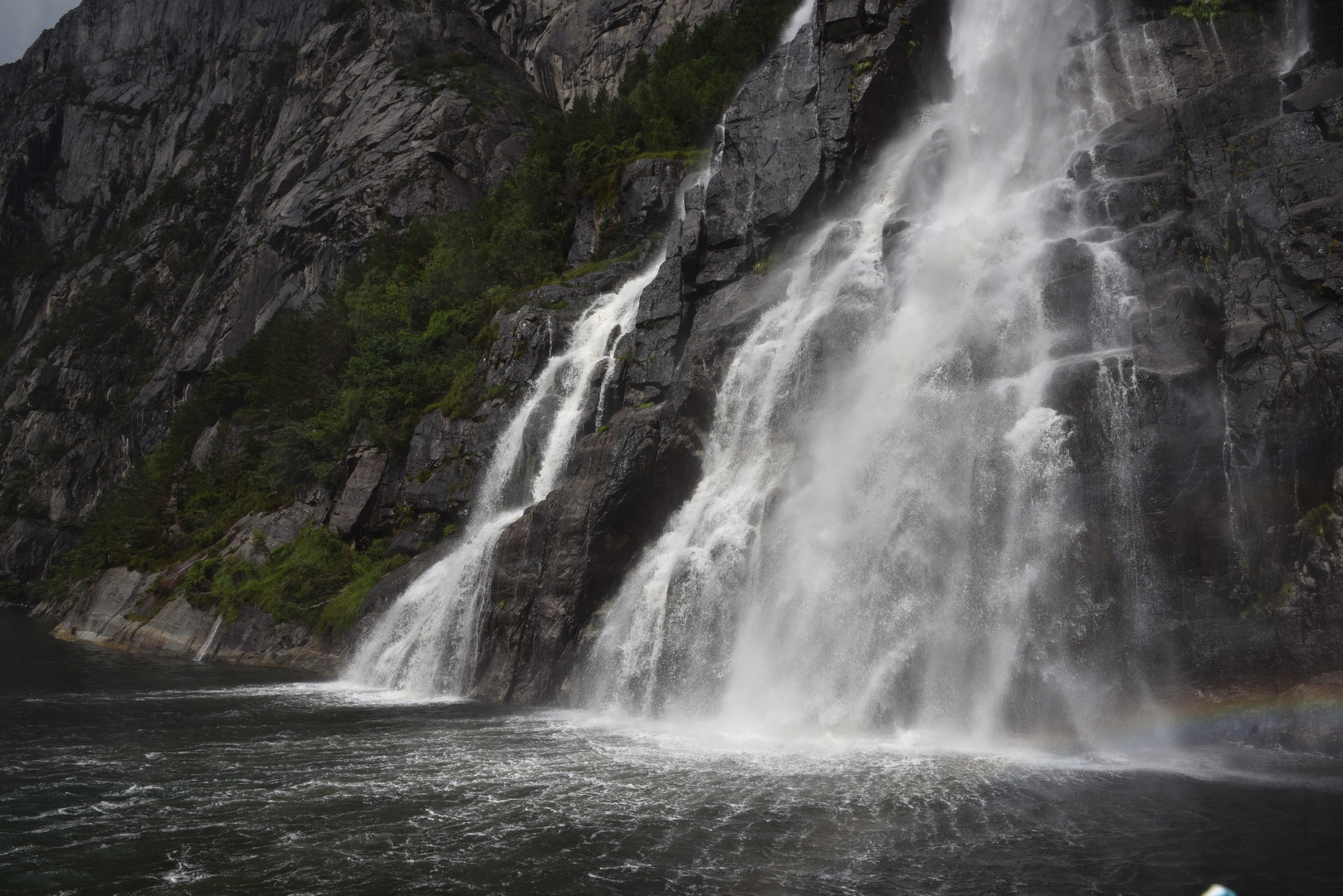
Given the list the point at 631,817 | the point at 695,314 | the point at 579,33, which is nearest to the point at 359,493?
the point at 695,314

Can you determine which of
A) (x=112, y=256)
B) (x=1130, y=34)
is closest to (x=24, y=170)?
(x=112, y=256)

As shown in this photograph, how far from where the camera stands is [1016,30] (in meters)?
30.4

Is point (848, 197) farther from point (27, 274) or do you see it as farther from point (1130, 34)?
point (27, 274)

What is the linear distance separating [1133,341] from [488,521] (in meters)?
19.1

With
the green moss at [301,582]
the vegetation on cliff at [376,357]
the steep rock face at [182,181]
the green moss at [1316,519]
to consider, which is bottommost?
the green moss at [301,582]

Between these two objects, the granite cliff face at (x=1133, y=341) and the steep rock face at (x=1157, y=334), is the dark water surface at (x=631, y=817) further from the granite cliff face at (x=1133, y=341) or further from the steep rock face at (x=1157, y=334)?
the granite cliff face at (x=1133, y=341)

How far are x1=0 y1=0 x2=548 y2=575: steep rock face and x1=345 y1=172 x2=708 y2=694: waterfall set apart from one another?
32.3m

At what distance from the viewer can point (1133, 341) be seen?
1605cm

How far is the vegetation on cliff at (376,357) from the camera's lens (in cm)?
3297

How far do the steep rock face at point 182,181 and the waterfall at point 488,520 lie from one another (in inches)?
1271

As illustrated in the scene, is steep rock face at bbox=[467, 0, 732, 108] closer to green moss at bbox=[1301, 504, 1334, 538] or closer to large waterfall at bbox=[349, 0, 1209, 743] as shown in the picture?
large waterfall at bbox=[349, 0, 1209, 743]

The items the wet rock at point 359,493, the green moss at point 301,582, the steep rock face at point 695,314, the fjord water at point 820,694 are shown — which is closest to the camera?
the fjord water at point 820,694

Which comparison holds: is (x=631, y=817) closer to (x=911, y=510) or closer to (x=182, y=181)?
(x=911, y=510)

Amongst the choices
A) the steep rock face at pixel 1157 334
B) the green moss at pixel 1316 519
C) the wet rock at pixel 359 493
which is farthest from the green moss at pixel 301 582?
the green moss at pixel 1316 519
